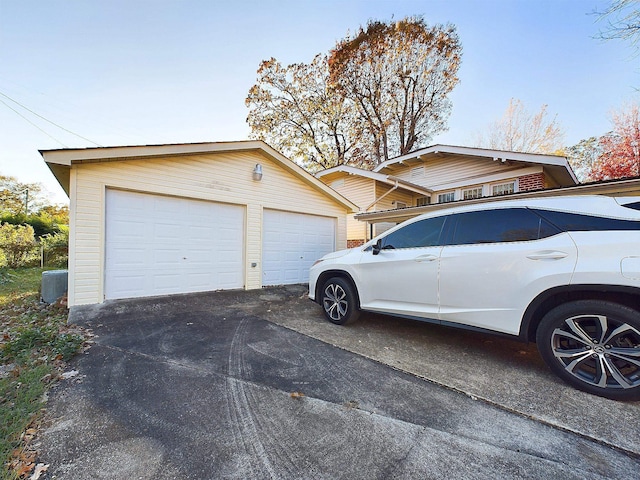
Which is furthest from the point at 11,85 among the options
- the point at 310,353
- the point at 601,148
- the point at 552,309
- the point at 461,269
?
the point at 601,148

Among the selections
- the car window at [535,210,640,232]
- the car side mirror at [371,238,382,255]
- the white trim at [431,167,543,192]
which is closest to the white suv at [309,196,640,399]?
the car window at [535,210,640,232]

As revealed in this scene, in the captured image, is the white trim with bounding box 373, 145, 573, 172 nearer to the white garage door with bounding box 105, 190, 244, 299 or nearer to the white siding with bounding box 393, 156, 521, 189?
the white siding with bounding box 393, 156, 521, 189

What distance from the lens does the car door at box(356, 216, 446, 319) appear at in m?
3.27

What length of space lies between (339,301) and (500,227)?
2454 millimetres

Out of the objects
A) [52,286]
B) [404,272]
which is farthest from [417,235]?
[52,286]

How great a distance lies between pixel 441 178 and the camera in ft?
37.3

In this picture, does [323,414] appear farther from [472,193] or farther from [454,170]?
[454,170]

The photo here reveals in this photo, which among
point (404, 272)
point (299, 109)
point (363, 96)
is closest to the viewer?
point (404, 272)

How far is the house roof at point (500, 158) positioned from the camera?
8297mm

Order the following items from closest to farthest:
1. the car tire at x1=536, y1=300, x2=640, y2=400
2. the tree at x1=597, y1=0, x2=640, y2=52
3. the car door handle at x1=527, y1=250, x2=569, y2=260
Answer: the car tire at x1=536, y1=300, x2=640, y2=400 → the car door handle at x1=527, y1=250, x2=569, y2=260 → the tree at x1=597, y1=0, x2=640, y2=52

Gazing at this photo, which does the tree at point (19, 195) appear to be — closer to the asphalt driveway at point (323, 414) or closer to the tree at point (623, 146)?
the asphalt driveway at point (323, 414)

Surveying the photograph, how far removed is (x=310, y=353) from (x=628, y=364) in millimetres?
2906

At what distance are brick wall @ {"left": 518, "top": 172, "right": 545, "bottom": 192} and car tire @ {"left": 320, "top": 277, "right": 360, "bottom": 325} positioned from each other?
26.5 ft

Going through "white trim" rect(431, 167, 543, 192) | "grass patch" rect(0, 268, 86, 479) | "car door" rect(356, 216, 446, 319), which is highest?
"white trim" rect(431, 167, 543, 192)
